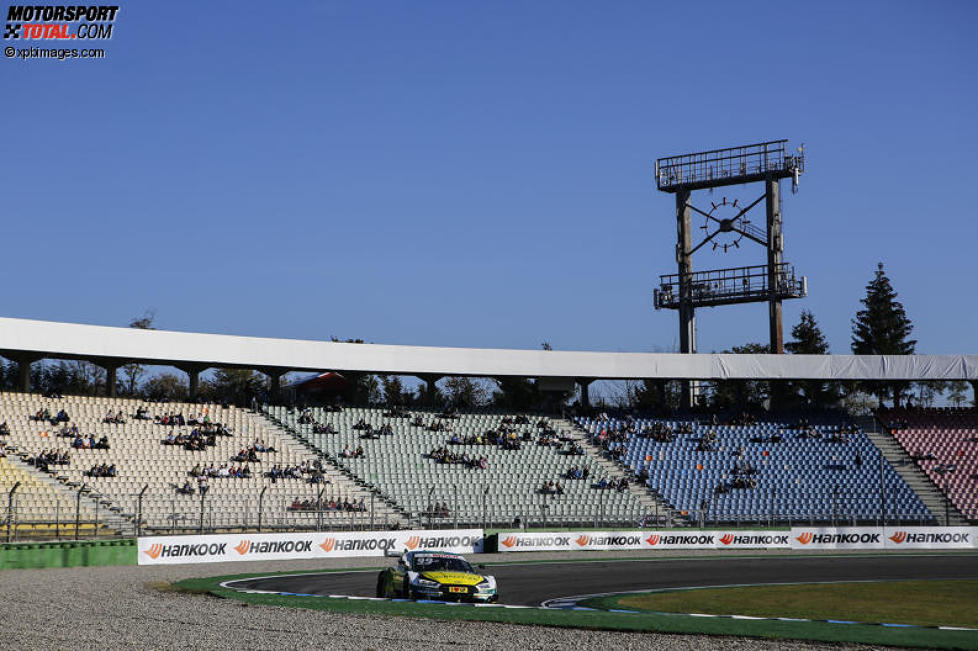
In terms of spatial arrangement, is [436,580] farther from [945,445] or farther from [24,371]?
[945,445]

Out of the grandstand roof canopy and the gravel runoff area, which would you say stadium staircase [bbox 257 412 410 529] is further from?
the gravel runoff area

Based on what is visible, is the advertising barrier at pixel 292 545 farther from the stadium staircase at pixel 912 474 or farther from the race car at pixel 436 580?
the stadium staircase at pixel 912 474

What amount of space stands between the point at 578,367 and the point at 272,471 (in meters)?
21.7

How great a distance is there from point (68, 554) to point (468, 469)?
24.4 meters

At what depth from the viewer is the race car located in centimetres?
2388

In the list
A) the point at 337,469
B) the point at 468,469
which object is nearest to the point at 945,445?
the point at 468,469

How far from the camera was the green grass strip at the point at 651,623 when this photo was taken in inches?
663

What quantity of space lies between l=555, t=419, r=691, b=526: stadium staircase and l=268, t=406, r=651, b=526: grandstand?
271 millimetres

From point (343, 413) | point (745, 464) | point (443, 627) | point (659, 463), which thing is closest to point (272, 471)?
point (343, 413)

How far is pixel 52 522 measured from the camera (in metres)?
37.9

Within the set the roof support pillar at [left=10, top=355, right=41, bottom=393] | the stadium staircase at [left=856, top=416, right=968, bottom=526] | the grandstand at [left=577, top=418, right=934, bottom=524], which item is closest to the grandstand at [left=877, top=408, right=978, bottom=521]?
the stadium staircase at [left=856, top=416, right=968, bottom=526]

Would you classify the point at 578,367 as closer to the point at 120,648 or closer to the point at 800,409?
the point at 800,409

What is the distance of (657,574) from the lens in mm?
35500

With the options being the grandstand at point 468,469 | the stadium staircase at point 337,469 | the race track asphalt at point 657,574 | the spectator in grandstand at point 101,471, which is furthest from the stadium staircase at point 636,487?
the spectator in grandstand at point 101,471
